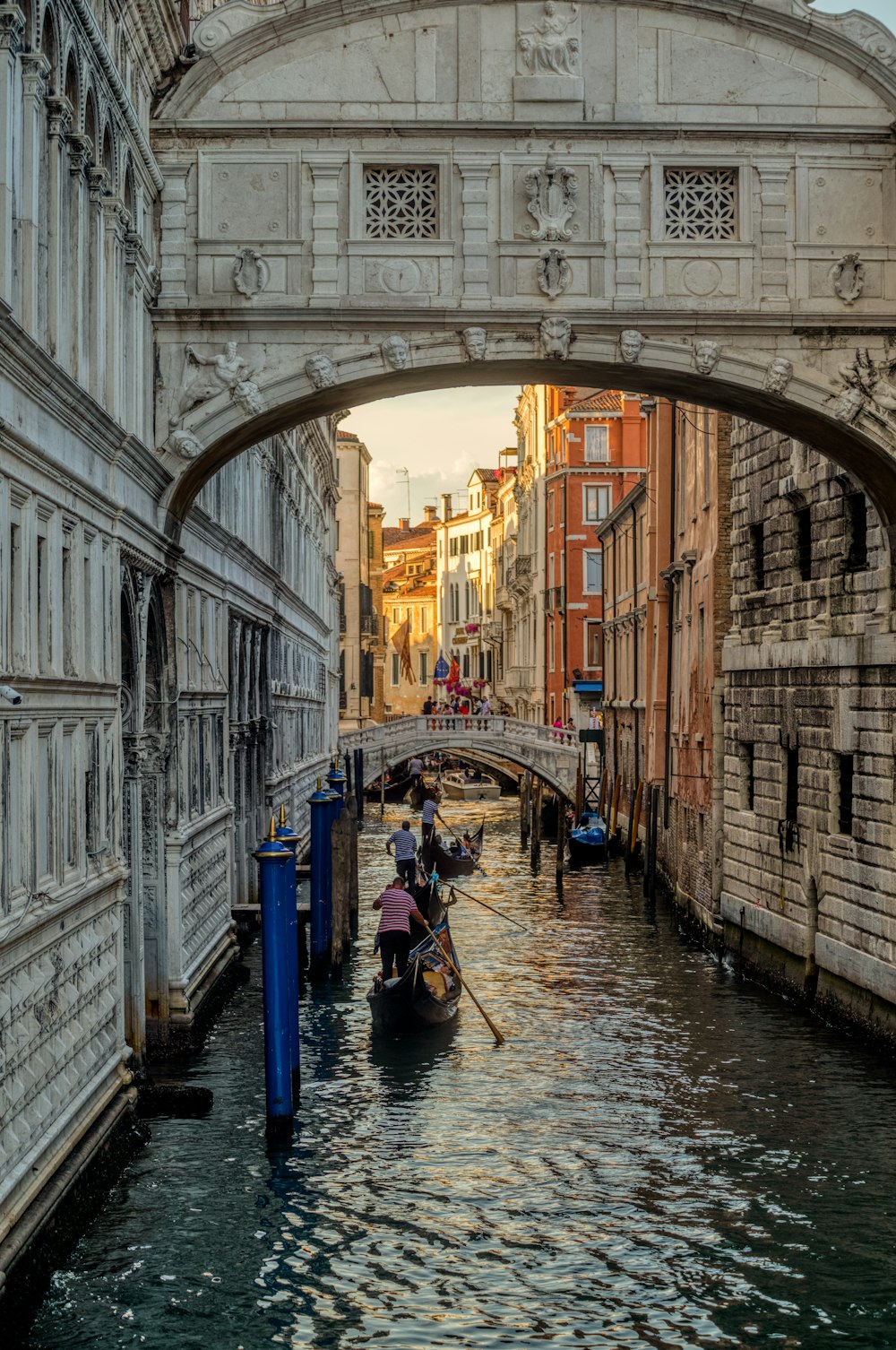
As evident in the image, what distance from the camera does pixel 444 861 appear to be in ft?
100.0

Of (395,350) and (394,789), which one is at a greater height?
(395,350)

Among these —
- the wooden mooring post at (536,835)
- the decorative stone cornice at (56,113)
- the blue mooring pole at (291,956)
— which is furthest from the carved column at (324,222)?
the wooden mooring post at (536,835)

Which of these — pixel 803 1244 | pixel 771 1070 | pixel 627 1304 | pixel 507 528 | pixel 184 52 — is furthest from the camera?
pixel 507 528

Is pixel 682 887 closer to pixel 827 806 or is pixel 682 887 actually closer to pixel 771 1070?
pixel 827 806

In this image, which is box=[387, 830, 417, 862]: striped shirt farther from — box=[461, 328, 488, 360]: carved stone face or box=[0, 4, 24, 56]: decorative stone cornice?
box=[0, 4, 24, 56]: decorative stone cornice

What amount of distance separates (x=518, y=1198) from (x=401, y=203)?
706 cm

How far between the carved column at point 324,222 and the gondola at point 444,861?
18027 mm

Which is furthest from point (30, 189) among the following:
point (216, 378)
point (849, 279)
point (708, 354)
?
point (849, 279)

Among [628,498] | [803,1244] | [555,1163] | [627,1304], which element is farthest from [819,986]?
[628,498]

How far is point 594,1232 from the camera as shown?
10.0 metres

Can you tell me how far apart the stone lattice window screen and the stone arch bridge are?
15mm

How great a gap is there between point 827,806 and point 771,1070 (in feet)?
9.39

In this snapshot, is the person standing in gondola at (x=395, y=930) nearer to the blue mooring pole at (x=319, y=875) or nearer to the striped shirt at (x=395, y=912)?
the striped shirt at (x=395, y=912)

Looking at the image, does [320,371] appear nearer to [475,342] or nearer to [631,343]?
[475,342]
